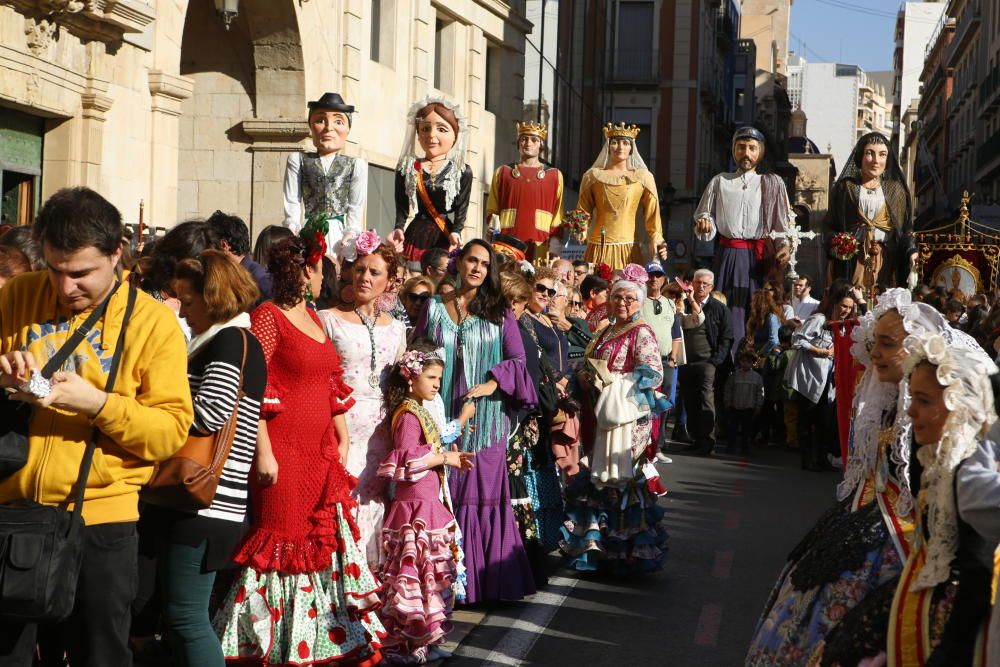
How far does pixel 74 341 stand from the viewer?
160 inches

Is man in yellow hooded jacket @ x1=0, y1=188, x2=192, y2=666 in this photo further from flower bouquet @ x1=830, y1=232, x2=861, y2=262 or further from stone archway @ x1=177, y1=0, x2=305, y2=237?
stone archway @ x1=177, y1=0, x2=305, y2=237

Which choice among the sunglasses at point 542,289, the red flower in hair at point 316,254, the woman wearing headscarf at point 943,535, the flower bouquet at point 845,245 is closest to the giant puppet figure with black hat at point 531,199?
the sunglasses at point 542,289

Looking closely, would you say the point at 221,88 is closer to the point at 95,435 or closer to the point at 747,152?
the point at 747,152

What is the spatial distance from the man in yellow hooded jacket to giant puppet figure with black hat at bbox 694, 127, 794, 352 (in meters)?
9.18

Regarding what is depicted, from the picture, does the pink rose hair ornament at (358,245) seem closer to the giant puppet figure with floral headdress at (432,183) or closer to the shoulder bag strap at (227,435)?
the shoulder bag strap at (227,435)

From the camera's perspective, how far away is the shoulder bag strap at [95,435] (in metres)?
4.02

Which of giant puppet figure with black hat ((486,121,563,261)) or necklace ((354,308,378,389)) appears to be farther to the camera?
giant puppet figure with black hat ((486,121,563,261))

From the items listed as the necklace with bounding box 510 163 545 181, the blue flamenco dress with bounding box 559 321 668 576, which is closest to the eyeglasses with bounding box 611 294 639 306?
the blue flamenco dress with bounding box 559 321 668 576

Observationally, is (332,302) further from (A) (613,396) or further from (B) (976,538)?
(B) (976,538)

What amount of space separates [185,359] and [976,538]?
7.77 feet

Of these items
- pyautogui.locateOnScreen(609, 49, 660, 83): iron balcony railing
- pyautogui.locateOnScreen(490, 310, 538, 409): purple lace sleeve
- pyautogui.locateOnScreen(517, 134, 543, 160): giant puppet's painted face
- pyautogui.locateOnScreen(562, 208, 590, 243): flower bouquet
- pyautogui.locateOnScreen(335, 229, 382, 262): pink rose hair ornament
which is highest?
pyautogui.locateOnScreen(609, 49, 660, 83): iron balcony railing

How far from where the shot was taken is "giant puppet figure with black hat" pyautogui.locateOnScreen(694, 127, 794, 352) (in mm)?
12977

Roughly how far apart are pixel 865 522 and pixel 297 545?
2.34 meters

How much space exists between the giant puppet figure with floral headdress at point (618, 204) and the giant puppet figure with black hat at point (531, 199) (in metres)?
0.78
